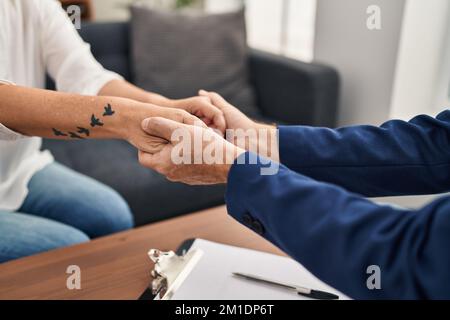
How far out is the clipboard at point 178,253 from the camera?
2.57 feet

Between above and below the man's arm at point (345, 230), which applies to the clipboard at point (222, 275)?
below

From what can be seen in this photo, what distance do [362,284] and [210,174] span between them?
292mm

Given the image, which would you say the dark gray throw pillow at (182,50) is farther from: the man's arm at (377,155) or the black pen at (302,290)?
the black pen at (302,290)

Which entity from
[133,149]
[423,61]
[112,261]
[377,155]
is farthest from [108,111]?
[423,61]

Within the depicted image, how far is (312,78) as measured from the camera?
1877mm

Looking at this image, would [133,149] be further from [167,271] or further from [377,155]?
[377,155]

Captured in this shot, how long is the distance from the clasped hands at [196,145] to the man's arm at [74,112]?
0.05 meters

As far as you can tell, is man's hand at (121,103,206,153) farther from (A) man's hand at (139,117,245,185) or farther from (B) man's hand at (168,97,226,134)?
(B) man's hand at (168,97,226,134)

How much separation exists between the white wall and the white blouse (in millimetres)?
1127

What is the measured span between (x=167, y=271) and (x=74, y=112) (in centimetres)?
35

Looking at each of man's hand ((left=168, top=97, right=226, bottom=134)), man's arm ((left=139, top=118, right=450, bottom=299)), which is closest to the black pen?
man's arm ((left=139, top=118, right=450, bottom=299))

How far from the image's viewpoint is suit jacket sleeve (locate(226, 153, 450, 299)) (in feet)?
1.66

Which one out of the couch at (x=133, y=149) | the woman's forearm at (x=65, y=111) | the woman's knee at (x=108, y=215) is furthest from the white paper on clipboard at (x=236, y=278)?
the couch at (x=133, y=149)

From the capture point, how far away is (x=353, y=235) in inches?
21.2
